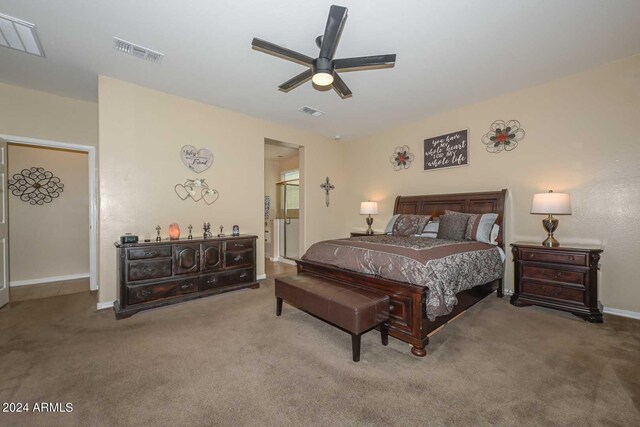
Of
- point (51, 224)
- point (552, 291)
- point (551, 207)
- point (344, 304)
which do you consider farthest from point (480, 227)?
point (51, 224)

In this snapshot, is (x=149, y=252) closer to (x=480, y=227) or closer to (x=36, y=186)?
(x=36, y=186)

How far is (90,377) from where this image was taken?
1.87m

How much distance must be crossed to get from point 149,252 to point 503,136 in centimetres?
500

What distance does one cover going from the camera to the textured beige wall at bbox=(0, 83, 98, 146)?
343cm

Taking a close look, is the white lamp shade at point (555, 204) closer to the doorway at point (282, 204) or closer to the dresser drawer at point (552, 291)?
the dresser drawer at point (552, 291)

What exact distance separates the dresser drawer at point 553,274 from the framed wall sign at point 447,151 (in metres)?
1.83

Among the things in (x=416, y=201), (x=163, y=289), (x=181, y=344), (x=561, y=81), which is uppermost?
(x=561, y=81)

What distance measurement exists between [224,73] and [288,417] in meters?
3.45

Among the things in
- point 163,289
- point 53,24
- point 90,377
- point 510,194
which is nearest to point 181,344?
point 90,377

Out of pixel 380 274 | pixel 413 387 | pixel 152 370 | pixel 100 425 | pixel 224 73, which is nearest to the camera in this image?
pixel 100 425

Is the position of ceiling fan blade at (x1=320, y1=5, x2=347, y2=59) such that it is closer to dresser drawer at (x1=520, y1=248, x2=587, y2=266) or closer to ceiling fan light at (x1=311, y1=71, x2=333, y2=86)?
ceiling fan light at (x1=311, y1=71, x2=333, y2=86)

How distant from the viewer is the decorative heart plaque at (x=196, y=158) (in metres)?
3.88

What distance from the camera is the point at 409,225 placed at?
4105mm

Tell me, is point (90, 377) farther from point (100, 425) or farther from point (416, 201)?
point (416, 201)
